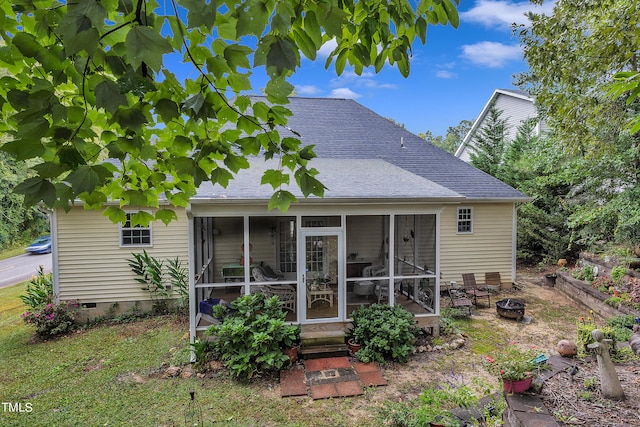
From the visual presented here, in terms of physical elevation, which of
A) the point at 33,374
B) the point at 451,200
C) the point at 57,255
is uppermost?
the point at 451,200

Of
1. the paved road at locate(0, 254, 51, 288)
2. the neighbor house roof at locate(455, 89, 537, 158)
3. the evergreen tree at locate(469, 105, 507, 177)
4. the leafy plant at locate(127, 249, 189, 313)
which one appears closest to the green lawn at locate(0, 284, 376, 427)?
the leafy plant at locate(127, 249, 189, 313)

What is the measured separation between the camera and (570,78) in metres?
5.88

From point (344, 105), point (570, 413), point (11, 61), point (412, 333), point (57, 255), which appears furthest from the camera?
point (344, 105)

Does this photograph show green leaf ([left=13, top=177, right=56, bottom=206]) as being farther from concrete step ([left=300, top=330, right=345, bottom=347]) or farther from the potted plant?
concrete step ([left=300, top=330, right=345, bottom=347])

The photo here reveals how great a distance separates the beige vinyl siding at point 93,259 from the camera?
8508 mm

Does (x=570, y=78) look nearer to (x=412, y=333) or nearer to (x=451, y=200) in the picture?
(x=451, y=200)

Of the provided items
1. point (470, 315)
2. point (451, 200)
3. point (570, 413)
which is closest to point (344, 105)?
point (451, 200)

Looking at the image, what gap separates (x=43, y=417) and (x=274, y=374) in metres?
3.25

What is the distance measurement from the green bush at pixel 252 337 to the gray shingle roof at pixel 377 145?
5892 millimetres

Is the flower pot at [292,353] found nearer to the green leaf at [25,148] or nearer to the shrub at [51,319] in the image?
the green leaf at [25,148]

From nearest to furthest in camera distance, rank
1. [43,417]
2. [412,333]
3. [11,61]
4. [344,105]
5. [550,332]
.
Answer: [11,61] → [43,417] → [412,333] → [550,332] → [344,105]

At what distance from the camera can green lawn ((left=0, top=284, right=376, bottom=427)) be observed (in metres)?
4.55

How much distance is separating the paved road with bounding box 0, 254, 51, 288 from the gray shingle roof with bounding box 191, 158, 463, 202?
13.1 meters

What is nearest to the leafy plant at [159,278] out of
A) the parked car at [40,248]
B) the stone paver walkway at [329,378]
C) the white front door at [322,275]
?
the white front door at [322,275]
